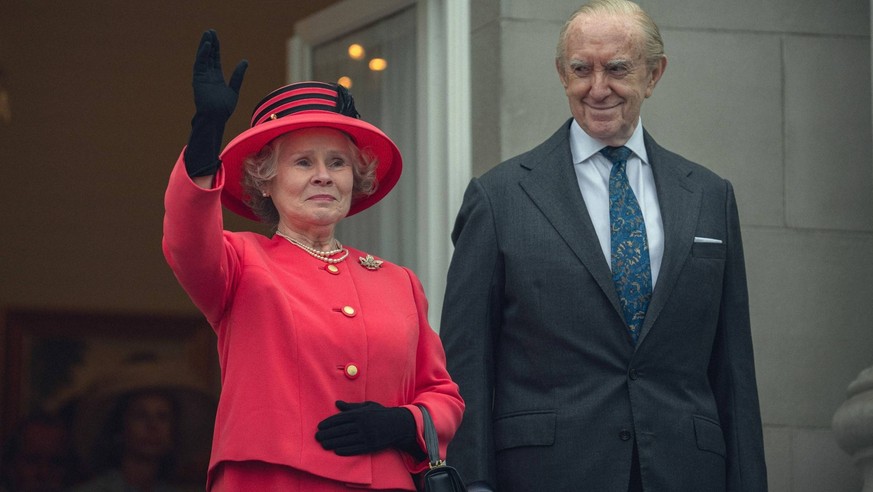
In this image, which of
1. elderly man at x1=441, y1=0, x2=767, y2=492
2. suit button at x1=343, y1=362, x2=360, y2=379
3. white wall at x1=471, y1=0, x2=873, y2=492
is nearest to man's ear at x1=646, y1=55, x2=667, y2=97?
elderly man at x1=441, y1=0, x2=767, y2=492

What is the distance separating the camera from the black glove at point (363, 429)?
333 centimetres

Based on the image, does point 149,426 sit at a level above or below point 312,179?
below

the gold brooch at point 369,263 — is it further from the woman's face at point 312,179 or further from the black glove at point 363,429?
the black glove at point 363,429

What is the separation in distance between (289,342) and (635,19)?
5.03ft

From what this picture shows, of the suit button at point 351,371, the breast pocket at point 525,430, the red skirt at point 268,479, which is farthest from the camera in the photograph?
the breast pocket at point 525,430

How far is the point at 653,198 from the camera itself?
434 centimetres

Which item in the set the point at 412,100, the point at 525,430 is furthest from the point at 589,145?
the point at 412,100

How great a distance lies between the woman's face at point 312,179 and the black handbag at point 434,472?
0.48 m

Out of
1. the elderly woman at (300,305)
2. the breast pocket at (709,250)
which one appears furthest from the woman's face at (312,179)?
the breast pocket at (709,250)

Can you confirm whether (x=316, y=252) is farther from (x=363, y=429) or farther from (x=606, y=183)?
(x=606, y=183)

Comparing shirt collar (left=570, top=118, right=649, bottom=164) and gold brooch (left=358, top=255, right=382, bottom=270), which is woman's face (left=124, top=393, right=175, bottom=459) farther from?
gold brooch (left=358, top=255, right=382, bottom=270)

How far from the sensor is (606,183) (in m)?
4.33

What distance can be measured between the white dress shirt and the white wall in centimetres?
112

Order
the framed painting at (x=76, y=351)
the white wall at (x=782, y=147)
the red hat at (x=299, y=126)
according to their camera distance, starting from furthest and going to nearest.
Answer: the framed painting at (x=76, y=351) → the white wall at (x=782, y=147) → the red hat at (x=299, y=126)
